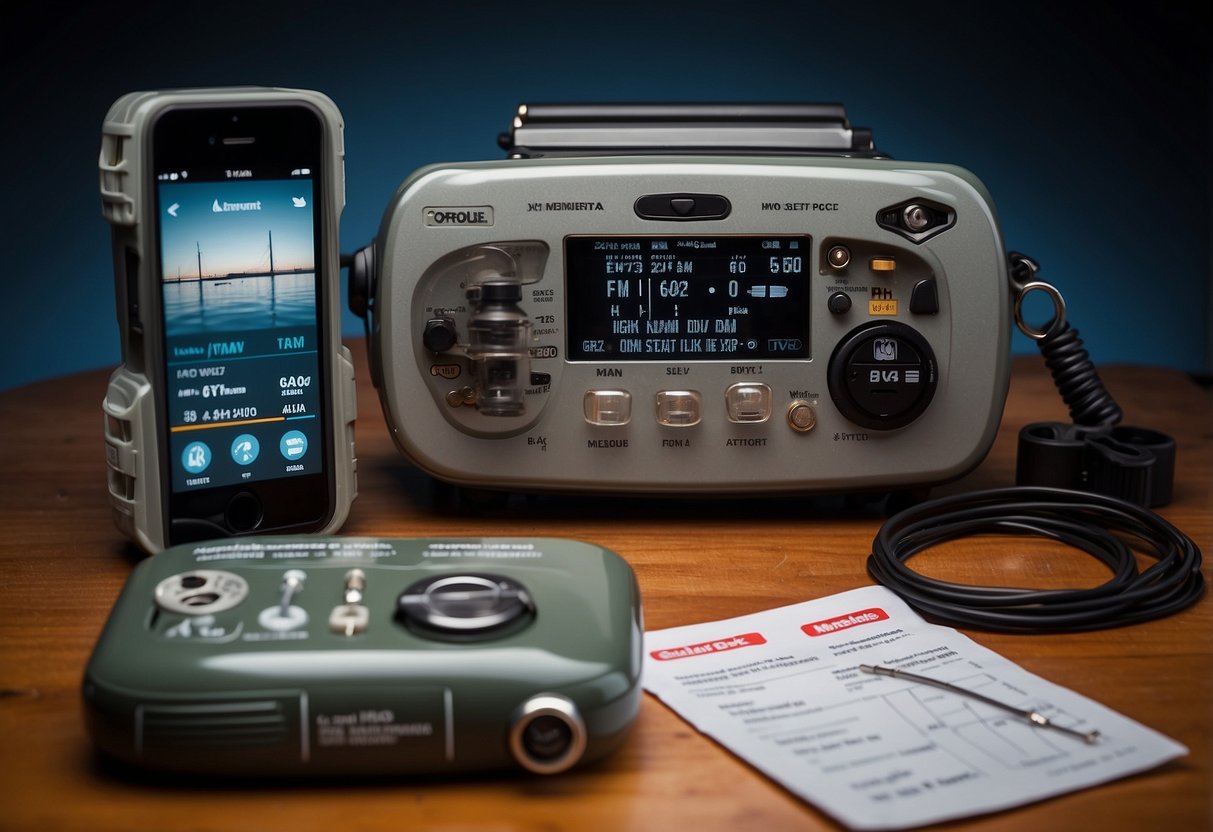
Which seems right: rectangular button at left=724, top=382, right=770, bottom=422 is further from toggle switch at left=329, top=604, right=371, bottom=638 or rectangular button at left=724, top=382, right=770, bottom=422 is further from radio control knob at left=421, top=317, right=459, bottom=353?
toggle switch at left=329, top=604, right=371, bottom=638

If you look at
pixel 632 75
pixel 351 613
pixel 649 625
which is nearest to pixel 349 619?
pixel 351 613

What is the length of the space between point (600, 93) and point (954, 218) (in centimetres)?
74

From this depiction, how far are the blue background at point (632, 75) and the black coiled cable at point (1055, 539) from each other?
2.40 feet

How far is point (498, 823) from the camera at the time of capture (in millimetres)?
579

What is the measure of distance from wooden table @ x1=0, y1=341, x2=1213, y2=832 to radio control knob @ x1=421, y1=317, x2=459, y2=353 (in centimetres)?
13

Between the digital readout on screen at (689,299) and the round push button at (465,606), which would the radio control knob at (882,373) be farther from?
the round push button at (465,606)

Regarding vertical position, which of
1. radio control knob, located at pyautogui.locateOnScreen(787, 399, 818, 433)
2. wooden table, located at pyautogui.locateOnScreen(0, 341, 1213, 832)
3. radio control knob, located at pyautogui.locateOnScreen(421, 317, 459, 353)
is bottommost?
wooden table, located at pyautogui.locateOnScreen(0, 341, 1213, 832)

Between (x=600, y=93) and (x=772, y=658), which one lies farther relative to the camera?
(x=600, y=93)

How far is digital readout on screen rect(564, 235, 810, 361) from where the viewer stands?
0.92m

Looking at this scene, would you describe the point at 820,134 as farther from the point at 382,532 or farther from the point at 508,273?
the point at 382,532

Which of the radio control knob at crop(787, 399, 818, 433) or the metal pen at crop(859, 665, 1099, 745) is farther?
the radio control knob at crop(787, 399, 818, 433)

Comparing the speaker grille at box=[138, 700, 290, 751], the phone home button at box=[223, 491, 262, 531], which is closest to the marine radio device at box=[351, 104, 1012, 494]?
the phone home button at box=[223, 491, 262, 531]

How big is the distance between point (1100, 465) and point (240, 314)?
2.00ft

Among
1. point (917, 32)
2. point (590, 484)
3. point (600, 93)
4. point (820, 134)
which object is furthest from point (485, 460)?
point (917, 32)
